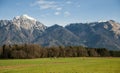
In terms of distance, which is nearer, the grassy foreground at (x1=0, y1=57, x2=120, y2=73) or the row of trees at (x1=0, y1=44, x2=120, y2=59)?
the grassy foreground at (x1=0, y1=57, x2=120, y2=73)

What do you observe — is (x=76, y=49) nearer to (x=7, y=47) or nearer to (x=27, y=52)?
(x=27, y=52)

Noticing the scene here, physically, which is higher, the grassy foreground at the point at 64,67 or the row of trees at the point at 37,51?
the row of trees at the point at 37,51

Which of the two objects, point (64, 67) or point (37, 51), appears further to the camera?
point (37, 51)

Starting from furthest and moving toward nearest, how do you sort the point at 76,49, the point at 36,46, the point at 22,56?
the point at 76,49, the point at 36,46, the point at 22,56

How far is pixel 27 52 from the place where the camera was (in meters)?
172

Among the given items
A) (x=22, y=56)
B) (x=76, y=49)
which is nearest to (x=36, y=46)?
(x=22, y=56)

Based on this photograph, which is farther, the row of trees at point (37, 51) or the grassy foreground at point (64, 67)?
the row of trees at point (37, 51)

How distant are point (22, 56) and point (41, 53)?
19.3m

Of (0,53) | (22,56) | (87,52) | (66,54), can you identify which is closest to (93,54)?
(87,52)

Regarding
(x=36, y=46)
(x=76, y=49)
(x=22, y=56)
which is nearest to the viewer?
(x=22, y=56)

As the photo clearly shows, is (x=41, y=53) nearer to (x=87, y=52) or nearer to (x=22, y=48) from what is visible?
(x=22, y=48)

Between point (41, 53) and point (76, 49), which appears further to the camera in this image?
point (76, 49)

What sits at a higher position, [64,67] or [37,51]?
[37,51]

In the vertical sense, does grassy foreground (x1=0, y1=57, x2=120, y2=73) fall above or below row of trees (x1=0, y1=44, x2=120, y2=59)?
below
